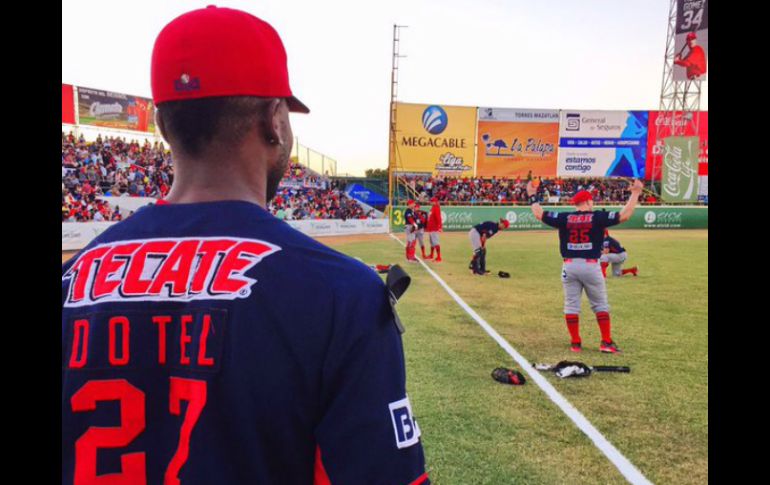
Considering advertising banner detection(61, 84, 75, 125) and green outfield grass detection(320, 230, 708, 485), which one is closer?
green outfield grass detection(320, 230, 708, 485)

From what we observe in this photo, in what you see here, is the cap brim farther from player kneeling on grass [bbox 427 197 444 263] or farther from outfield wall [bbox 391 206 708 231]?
outfield wall [bbox 391 206 708 231]

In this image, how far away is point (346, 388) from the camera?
3.89 feet

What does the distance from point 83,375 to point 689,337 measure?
9.20 m

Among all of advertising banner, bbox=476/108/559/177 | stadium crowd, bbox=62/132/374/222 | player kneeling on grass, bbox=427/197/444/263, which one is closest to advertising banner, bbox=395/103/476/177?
advertising banner, bbox=476/108/559/177

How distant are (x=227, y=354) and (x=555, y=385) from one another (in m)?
5.48

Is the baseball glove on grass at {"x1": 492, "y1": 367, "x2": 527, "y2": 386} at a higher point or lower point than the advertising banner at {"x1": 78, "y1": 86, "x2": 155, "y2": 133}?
lower

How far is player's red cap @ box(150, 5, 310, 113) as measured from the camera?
1338 millimetres

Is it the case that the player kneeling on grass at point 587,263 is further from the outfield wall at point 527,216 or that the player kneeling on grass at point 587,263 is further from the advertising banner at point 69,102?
the advertising banner at point 69,102

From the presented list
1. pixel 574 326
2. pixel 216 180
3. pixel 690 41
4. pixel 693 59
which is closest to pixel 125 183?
pixel 574 326

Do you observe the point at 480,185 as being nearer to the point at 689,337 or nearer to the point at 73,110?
the point at 73,110

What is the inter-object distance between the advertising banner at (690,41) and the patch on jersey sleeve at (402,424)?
132ft

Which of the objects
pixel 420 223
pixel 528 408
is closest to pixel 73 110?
pixel 420 223

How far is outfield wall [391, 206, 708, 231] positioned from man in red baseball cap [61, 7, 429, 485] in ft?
109

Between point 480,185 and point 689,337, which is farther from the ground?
point 480,185
